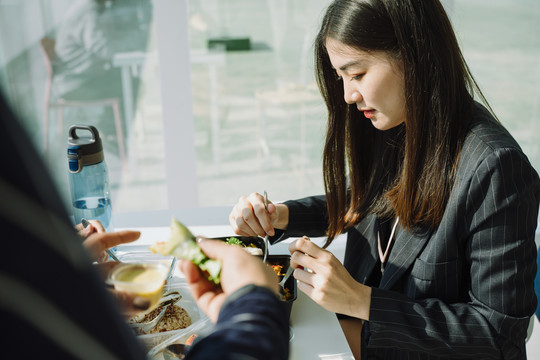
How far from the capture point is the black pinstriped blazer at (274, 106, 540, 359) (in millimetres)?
1109

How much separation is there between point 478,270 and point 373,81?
0.49 meters

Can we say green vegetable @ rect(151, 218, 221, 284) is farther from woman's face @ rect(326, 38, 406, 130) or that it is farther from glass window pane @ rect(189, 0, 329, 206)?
glass window pane @ rect(189, 0, 329, 206)

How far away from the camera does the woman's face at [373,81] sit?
1.22 metres

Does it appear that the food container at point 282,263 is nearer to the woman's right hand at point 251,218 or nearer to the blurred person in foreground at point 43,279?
the woman's right hand at point 251,218

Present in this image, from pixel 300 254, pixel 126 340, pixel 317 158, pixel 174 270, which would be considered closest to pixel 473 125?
pixel 300 254


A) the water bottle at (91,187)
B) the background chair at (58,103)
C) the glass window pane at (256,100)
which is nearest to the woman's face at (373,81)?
the water bottle at (91,187)

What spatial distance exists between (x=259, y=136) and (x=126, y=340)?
285 centimetres

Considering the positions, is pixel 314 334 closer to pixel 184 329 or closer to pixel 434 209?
pixel 184 329

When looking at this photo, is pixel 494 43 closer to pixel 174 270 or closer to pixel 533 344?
pixel 533 344

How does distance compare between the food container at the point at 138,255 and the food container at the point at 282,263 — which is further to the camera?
the food container at the point at 138,255

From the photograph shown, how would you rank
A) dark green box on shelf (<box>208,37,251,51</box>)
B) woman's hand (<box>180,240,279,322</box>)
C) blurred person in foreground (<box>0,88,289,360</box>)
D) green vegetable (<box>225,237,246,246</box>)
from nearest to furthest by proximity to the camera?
blurred person in foreground (<box>0,88,289,360</box>) → woman's hand (<box>180,240,279,322</box>) → green vegetable (<box>225,237,246,246</box>) → dark green box on shelf (<box>208,37,251,51</box>)

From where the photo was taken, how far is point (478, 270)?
3.74ft

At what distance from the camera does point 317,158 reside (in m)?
3.32

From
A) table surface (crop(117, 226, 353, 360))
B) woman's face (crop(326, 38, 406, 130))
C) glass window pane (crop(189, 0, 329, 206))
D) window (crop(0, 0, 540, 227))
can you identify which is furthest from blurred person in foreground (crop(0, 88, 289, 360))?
glass window pane (crop(189, 0, 329, 206))
